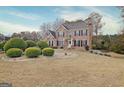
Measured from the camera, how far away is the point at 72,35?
4.35 meters

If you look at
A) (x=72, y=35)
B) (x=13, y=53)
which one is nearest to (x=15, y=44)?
(x=13, y=53)

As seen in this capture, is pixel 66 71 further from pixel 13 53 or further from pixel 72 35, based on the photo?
pixel 13 53

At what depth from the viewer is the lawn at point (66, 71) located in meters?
4.06

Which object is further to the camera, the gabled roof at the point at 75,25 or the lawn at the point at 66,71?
the gabled roof at the point at 75,25

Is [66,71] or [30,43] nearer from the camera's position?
[66,71]

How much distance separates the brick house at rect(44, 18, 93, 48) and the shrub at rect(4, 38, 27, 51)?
29cm

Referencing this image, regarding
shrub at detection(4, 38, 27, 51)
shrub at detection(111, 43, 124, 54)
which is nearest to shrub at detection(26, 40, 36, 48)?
shrub at detection(4, 38, 27, 51)

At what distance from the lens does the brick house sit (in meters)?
4.26

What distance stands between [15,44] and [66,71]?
2.33ft

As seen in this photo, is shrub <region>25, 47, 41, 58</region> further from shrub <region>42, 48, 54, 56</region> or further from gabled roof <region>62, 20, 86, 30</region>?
gabled roof <region>62, 20, 86, 30</region>

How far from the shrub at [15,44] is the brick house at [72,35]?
11.3 inches

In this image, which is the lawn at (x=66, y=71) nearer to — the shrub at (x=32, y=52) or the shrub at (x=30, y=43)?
the shrub at (x=32, y=52)

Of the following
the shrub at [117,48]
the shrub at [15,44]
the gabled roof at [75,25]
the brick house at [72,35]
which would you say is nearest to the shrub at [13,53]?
the shrub at [15,44]
